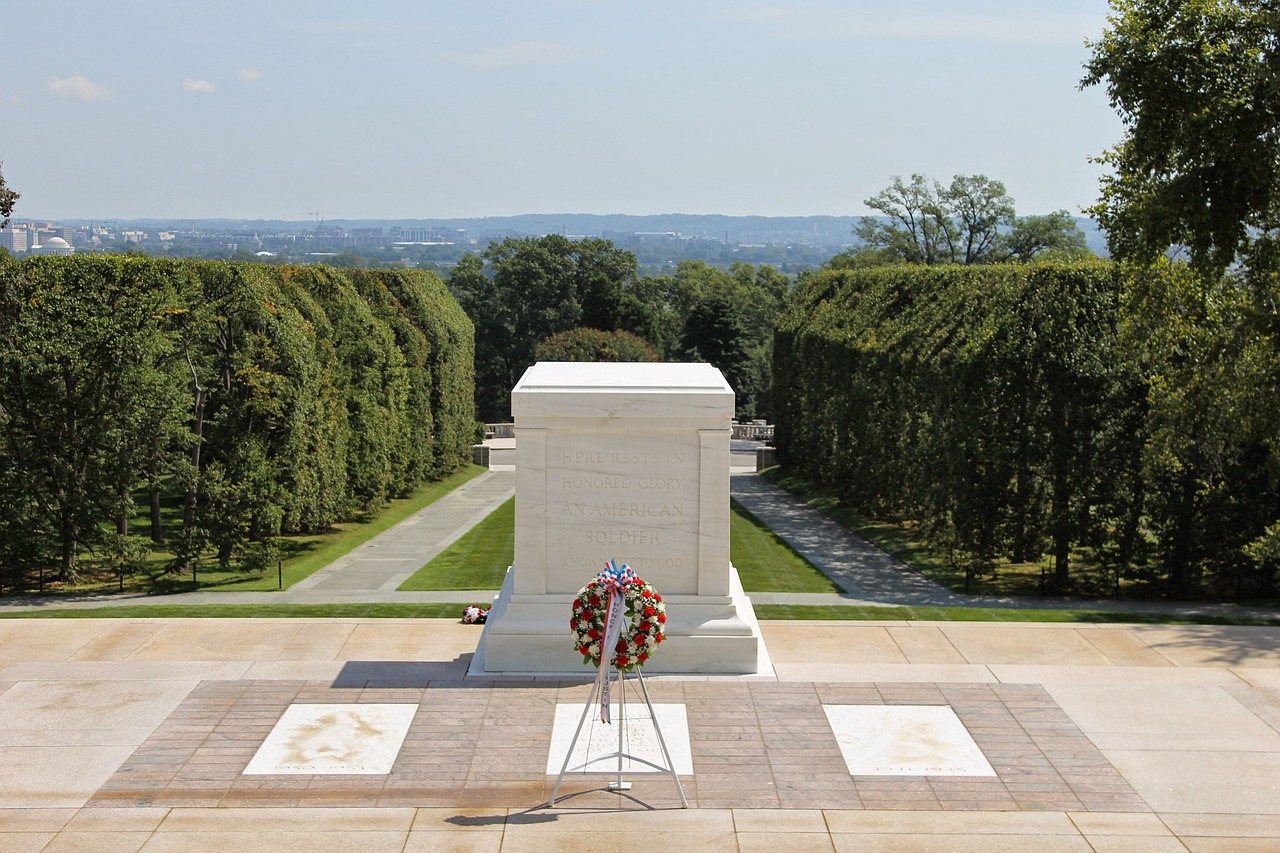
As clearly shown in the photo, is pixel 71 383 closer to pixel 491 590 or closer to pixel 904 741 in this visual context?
pixel 491 590

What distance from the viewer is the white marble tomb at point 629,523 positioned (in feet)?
42.4

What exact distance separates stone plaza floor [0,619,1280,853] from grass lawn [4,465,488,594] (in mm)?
8765

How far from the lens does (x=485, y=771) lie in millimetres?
10609

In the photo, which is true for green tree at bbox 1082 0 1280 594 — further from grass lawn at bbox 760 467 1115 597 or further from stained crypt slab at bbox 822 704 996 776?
stained crypt slab at bbox 822 704 996 776

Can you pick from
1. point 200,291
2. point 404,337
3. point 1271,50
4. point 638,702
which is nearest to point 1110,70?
point 1271,50

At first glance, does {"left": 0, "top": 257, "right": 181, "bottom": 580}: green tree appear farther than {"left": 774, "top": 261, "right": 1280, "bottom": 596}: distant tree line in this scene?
Yes

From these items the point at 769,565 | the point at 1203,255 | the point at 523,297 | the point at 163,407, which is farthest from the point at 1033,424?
the point at 523,297

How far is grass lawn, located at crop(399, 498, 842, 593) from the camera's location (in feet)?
76.2

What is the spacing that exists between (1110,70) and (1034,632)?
8.99m

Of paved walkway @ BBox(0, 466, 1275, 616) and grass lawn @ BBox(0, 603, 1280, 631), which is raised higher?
grass lawn @ BBox(0, 603, 1280, 631)

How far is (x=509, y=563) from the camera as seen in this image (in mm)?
26656

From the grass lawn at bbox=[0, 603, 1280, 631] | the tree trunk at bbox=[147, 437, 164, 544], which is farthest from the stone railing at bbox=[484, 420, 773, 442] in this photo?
the grass lawn at bbox=[0, 603, 1280, 631]

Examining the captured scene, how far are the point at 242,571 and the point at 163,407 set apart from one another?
Answer: 402cm

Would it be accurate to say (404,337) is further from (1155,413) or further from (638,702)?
(638,702)
